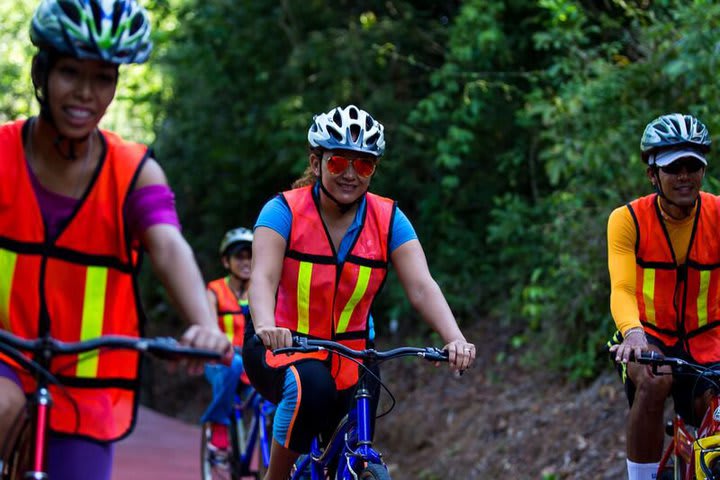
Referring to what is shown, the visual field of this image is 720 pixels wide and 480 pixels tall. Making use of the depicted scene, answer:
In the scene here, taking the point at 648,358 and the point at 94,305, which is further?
the point at 648,358

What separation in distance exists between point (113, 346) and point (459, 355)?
82.2 inches

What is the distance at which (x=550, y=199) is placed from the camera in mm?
11641

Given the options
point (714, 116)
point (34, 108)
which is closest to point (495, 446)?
point (714, 116)

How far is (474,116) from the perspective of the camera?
13.3 m

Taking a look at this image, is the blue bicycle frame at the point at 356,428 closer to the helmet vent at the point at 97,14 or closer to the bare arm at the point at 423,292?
the bare arm at the point at 423,292

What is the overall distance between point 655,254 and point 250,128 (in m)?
11.3

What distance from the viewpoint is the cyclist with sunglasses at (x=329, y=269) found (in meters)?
5.71

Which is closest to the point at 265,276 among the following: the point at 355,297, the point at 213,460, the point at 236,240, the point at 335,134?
the point at 355,297

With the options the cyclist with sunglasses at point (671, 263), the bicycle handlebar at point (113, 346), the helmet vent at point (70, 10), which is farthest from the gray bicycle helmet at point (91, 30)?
the cyclist with sunglasses at point (671, 263)

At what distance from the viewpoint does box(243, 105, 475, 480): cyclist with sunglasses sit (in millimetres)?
5711

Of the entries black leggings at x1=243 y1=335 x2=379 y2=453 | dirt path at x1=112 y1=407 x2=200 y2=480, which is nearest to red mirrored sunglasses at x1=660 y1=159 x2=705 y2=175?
black leggings at x1=243 y1=335 x2=379 y2=453

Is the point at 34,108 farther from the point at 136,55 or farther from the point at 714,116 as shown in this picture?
the point at 136,55

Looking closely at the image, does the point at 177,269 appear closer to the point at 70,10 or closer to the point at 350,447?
the point at 70,10

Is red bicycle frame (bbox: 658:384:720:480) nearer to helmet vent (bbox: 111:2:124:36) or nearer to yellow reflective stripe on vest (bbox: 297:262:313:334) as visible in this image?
yellow reflective stripe on vest (bbox: 297:262:313:334)
